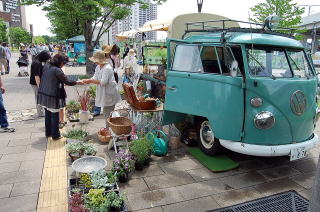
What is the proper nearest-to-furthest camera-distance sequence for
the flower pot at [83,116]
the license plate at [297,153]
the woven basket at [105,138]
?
1. the license plate at [297,153]
2. the woven basket at [105,138]
3. the flower pot at [83,116]

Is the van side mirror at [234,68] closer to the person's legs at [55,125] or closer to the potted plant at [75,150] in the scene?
the potted plant at [75,150]

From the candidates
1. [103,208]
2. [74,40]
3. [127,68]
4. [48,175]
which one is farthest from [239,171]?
[74,40]

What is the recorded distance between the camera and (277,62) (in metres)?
4.48

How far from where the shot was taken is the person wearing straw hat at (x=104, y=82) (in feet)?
17.5

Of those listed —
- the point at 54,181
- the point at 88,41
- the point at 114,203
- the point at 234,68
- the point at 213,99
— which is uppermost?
the point at 88,41

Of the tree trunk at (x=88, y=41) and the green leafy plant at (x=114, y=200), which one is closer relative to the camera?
the green leafy plant at (x=114, y=200)

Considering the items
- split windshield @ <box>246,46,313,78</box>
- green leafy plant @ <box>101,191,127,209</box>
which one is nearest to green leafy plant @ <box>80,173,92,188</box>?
green leafy plant @ <box>101,191,127,209</box>

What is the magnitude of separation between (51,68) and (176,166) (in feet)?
10.1

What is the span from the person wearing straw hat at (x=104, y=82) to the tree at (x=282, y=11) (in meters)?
14.0

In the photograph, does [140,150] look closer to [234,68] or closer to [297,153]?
[234,68]

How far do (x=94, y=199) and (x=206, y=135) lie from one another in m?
2.55

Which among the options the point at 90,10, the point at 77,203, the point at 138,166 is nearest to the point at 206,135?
the point at 138,166

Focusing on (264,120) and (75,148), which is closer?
(264,120)

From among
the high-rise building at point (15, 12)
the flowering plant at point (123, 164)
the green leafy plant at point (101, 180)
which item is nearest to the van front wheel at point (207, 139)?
the flowering plant at point (123, 164)
